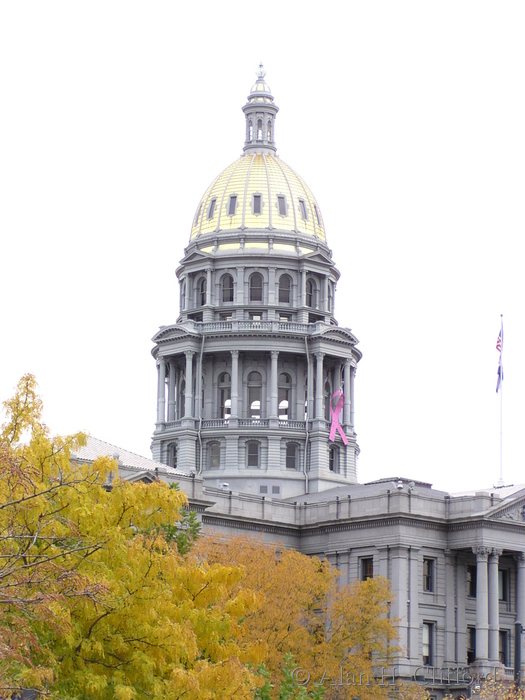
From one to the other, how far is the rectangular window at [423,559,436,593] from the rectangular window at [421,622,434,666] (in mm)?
2464

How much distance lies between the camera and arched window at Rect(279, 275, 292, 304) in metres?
137

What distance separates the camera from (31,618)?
38281mm

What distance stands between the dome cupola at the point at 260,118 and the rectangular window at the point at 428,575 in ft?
165

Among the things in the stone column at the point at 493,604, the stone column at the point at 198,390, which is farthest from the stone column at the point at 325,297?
the stone column at the point at 493,604

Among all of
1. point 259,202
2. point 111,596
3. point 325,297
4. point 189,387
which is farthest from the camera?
point 325,297

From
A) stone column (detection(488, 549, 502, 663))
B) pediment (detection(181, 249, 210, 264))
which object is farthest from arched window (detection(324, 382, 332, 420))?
stone column (detection(488, 549, 502, 663))

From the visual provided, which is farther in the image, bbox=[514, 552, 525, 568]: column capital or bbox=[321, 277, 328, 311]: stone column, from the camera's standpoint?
bbox=[321, 277, 328, 311]: stone column

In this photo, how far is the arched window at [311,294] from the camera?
13750 centimetres

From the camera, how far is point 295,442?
427 ft

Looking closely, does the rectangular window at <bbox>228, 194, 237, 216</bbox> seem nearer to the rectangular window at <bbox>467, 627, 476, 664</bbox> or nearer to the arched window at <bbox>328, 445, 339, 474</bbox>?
the arched window at <bbox>328, 445, 339, 474</bbox>

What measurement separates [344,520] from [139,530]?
187ft

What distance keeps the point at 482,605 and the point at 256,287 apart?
141ft

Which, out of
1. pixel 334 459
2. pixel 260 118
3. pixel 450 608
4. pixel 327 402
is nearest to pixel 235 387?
pixel 327 402

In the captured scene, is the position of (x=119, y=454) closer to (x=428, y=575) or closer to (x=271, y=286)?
(x=428, y=575)
